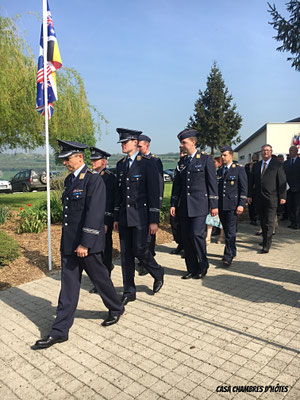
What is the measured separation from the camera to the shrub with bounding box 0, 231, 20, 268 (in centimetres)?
594

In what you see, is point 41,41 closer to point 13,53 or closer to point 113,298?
point 113,298

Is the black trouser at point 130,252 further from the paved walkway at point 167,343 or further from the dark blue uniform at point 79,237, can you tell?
the dark blue uniform at point 79,237

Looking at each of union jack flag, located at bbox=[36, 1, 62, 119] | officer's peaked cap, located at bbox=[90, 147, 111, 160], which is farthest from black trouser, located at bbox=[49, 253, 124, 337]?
union jack flag, located at bbox=[36, 1, 62, 119]

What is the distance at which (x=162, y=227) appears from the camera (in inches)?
376

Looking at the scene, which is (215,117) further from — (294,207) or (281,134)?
(294,207)

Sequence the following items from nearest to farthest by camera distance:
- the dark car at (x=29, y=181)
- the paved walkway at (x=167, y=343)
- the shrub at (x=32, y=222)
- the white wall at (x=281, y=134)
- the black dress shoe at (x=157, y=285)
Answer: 1. the paved walkway at (x=167, y=343)
2. the black dress shoe at (x=157, y=285)
3. the shrub at (x=32, y=222)
4. the dark car at (x=29, y=181)
5. the white wall at (x=281, y=134)

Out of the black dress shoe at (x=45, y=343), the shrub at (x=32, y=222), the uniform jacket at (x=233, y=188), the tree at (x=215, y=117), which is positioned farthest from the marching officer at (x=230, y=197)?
the tree at (x=215, y=117)

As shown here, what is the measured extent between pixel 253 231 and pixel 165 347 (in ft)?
21.5

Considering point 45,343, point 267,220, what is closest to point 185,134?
point 267,220

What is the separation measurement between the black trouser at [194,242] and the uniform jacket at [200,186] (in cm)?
15

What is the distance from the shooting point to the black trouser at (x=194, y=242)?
205 inches

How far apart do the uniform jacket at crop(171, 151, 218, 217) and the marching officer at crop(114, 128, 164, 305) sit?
0.96m

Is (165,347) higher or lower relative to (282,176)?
lower

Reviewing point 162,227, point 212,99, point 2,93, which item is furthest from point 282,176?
point 212,99
